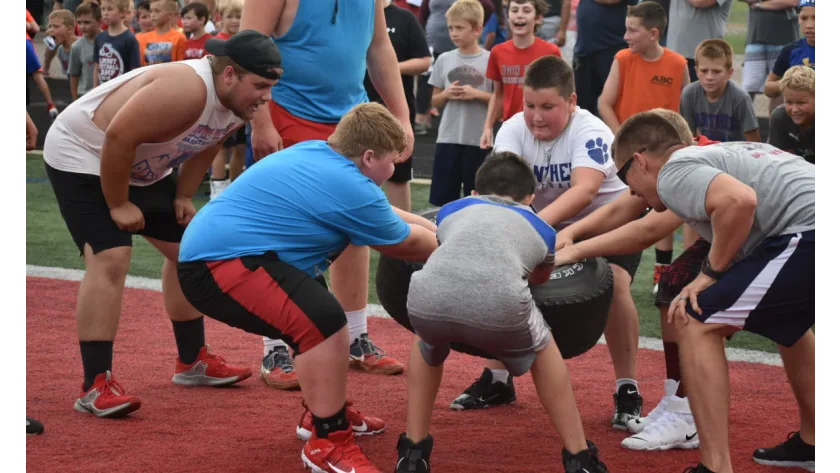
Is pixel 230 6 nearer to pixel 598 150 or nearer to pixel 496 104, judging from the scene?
pixel 496 104

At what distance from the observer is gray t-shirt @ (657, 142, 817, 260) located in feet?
12.8

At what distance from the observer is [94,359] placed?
4.87m

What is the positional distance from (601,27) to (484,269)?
6774mm

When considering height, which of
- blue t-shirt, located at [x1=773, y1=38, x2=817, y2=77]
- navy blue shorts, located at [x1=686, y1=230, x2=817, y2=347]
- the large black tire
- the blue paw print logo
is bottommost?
the large black tire

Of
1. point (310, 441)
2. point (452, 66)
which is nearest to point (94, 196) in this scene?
point (310, 441)

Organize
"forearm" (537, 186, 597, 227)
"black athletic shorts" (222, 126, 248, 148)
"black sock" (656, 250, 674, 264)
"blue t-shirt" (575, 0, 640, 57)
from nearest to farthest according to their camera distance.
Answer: "forearm" (537, 186, 597, 227) < "black sock" (656, 250, 674, 264) < "blue t-shirt" (575, 0, 640, 57) < "black athletic shorts" (222, 126, 248, 148)

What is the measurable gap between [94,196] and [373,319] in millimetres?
2640

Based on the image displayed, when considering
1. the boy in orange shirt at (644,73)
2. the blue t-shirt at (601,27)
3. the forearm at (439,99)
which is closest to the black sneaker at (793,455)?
the boy in orange shirt at (644,73)

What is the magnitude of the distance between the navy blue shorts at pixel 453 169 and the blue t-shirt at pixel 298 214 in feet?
16.0

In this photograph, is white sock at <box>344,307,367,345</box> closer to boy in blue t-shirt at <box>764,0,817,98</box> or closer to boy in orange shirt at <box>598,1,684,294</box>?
boy in orange shirt at <box>598,1,684,294</box>

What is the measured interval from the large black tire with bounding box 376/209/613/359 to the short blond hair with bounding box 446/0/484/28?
5.03m

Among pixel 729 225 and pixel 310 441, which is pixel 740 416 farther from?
pixel 310 441

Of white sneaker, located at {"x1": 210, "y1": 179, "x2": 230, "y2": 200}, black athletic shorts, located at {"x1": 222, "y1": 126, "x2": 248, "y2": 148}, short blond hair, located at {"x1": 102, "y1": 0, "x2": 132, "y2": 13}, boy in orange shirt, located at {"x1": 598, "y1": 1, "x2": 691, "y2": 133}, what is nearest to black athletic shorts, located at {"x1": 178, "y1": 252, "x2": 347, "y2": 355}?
boy in orange shirt, located at {"x1": 598, "y1": 1, "x2": 691, "y2": 133}

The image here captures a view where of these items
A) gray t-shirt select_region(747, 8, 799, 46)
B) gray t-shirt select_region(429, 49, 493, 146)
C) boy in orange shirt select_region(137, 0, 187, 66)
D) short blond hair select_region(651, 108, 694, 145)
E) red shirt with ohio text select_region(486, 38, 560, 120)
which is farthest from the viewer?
boy in orange shirt select_region(137, 0, 187, 66)
